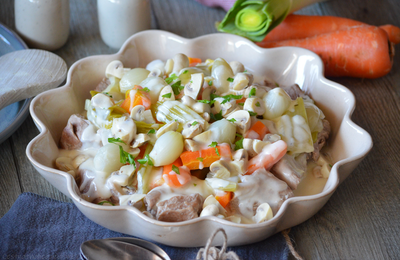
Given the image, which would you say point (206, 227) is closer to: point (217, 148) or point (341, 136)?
point (217, 148)

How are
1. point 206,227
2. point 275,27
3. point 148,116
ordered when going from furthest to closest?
1. point 275,27
2. point 148,116
3. point 206,227

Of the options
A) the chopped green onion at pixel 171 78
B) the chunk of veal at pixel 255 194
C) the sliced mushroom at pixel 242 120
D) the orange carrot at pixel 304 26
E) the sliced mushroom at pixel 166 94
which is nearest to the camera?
the chunk of veal at pixel 255 194

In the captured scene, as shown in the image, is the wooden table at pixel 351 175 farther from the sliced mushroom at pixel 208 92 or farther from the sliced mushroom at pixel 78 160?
the sliced mushroom at pixel 208 92

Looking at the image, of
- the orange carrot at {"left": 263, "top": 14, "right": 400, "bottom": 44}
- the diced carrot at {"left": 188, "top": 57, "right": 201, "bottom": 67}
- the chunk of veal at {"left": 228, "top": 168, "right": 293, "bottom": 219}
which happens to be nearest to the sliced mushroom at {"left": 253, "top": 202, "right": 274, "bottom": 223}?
the chunk of veal at {"left": 228, "top": 168, "right": 293, "bottom": 219}

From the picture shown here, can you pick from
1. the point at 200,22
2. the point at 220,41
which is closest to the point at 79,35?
the point at 200,22

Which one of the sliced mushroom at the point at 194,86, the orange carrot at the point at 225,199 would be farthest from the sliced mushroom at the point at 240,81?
the orange carrot at the point at 225,199

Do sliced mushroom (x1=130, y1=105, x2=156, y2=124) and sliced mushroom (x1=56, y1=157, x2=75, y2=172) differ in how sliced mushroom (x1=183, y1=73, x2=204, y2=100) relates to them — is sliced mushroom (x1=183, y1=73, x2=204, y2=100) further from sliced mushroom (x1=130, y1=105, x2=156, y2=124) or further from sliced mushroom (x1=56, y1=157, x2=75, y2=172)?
sliced mushroom (x1=56, y1=157, x2=75, y2=172)
